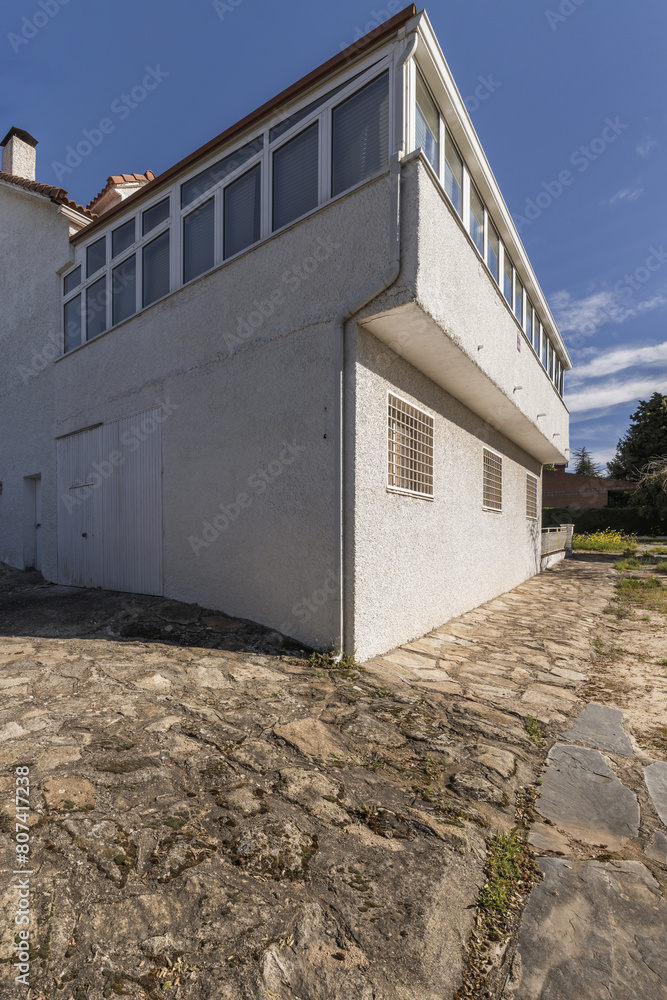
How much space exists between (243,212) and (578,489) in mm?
37089

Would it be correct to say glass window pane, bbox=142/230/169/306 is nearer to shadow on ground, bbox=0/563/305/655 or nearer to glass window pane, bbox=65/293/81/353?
glass window pane, bbox=65/293/81/353

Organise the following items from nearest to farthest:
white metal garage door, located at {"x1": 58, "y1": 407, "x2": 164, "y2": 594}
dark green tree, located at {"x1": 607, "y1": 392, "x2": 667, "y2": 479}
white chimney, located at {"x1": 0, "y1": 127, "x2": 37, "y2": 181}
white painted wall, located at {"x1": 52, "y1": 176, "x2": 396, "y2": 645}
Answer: white painted wall, located at {"x1": 52, "y1": 176, "x2": 396, "y2": 645} → white metal garage door, located at {"x1": 58, "y1": 407, "x2": 164, "y2": 594} → white chimney, located at {"x1": 0, "y1": 127, "x2": 37, "y2": 181} → dark green tree, located at {"x1": 607, "y1": 392, "x2": 667, "y2": 479}

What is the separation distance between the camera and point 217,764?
2.77m

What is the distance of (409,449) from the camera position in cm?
571

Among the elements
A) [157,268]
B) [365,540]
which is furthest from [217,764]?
[157,268]

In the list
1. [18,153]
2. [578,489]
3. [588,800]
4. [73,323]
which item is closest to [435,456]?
[588,800]

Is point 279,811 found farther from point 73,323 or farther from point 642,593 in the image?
point 642,593

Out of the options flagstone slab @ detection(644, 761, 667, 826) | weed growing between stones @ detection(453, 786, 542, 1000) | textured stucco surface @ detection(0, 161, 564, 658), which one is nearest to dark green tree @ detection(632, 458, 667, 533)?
textured stucco surface @ detection(0, 161, 564, 658)

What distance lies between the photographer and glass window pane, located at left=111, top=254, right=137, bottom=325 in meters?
7.45

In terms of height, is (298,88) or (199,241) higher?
(298,88)

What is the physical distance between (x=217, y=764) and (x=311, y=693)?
1.22 meters

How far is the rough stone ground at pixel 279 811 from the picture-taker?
64.0 inches

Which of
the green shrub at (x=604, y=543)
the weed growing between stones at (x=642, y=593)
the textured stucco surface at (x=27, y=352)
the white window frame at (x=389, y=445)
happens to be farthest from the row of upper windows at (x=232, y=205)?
the green shrub at (x=604, y=543)

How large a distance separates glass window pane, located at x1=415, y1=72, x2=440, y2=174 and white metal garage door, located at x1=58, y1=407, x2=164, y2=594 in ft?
14.1
